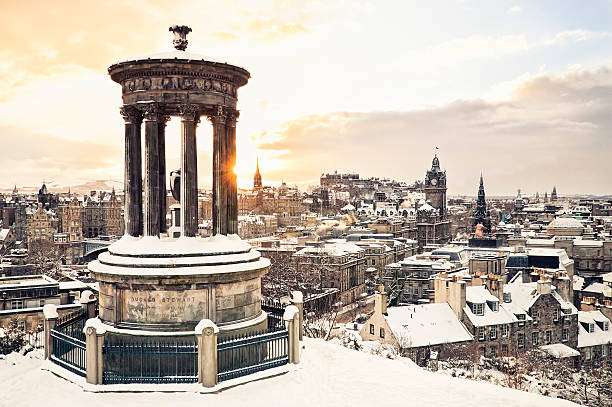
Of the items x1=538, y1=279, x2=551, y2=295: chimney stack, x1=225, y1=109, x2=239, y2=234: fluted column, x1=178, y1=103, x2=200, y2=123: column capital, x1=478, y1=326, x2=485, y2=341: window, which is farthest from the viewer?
x1=538, y1=279, x2=551, y2=295: chimney stack

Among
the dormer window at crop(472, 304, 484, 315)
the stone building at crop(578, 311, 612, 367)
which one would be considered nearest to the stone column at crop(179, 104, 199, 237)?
the dormer window at crop(472, 304, 484, 315)

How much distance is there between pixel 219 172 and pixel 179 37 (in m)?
3.98

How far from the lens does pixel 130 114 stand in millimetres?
15547

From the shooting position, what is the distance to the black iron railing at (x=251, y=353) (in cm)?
1316

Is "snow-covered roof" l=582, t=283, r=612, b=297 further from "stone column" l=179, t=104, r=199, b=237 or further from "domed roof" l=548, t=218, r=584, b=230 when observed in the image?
"stone column" l=179, t=104, r=199, b=237

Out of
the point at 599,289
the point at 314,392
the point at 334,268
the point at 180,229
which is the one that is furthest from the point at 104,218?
the point at 314,392

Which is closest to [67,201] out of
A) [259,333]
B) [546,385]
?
[546,385]

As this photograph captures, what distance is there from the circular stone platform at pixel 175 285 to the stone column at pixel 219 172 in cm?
91

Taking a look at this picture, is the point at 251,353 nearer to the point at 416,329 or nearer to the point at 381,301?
the point at 381,301

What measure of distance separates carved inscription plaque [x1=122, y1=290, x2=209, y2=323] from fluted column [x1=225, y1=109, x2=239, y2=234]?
269 centimetres

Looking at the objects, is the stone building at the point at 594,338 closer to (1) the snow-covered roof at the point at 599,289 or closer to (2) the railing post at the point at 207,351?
(1) the snow-covered roof at the point at 599,289

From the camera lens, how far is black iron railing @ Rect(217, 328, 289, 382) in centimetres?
1316

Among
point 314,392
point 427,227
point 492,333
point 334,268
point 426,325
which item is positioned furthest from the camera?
point 427,227

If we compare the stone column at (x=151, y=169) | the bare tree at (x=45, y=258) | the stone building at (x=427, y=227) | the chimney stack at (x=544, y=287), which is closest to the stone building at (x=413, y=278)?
the chimney stack at (x=544, y=287)
